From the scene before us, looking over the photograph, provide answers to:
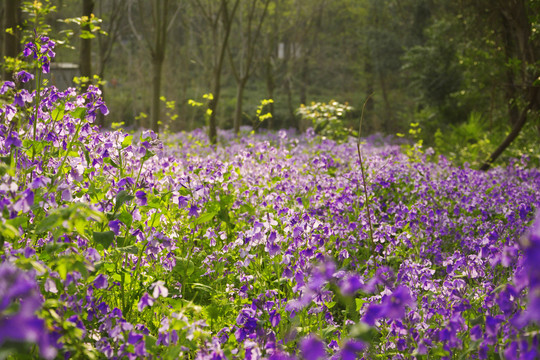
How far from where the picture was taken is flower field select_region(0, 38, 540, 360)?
1799 mm

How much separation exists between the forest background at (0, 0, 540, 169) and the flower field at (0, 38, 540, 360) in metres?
1.34

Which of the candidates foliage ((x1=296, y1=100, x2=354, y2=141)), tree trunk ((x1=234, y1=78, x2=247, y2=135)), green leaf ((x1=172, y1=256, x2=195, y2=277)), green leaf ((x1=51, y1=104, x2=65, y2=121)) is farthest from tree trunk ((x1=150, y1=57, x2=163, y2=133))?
green leaf ((x1=51, y1=104, x2=65, y2=121))

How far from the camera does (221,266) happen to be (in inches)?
138

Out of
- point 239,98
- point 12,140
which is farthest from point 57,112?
point 239,98

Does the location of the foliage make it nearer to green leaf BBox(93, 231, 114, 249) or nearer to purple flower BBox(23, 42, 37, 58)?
purple flower BBox(23, 42, 37, 58)

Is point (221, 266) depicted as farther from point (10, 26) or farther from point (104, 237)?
point (10, 26)

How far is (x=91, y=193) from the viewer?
9.84ft

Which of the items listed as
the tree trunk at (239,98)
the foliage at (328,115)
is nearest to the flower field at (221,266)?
the foliage at (328,115)

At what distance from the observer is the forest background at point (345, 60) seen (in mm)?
9052

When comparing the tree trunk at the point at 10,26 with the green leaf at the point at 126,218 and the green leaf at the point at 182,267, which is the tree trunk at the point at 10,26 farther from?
the green leaf at the point at 126,218

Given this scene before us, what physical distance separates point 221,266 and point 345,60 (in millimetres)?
31364

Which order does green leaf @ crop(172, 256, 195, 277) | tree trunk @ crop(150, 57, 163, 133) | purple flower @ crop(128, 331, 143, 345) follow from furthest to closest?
tree trunk @ crop(150, 57, 163, 133)
green leaf @ crop(172, 256, 195, 277)
purple flower @ crop(128, 331, 143, 345)

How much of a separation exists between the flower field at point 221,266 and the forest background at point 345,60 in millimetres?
Answer: 1339

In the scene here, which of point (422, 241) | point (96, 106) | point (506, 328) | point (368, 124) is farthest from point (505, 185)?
point (368, 124)
